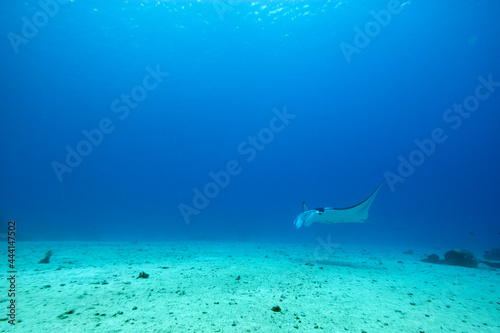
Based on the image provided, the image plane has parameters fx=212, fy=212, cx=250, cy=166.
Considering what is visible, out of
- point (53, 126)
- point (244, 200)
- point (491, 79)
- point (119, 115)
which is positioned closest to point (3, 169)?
point (53, 126)

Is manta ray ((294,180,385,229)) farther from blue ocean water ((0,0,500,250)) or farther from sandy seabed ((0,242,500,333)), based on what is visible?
blue ocean water ((0,0,500,250))

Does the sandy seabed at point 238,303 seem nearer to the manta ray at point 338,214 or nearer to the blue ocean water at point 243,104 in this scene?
the manta ray at point 338,214

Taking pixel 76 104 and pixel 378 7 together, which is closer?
pixel 378 7

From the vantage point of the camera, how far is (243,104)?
61.4 m

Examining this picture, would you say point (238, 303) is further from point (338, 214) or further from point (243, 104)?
point (243, 104)

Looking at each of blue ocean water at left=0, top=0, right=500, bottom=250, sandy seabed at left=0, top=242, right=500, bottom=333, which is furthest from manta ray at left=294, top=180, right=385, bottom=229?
blue ocean water at left=0, top=0, right=500, bottom=250

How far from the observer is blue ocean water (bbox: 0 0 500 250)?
25984 millimetres

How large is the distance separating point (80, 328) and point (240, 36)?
35029mm

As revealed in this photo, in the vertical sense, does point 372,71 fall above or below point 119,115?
below

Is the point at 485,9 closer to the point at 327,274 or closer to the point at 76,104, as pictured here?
the point at 327,274

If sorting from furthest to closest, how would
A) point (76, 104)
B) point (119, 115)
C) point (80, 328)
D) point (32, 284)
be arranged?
point (119, 115)
point (76, 104)
point (32, 284)
point (80, 328)

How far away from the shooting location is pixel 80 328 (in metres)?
2.02

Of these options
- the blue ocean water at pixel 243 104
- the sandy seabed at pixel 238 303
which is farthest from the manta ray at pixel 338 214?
the blue ocean water at pixel 243 104

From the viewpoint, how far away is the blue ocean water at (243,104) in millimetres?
25984
